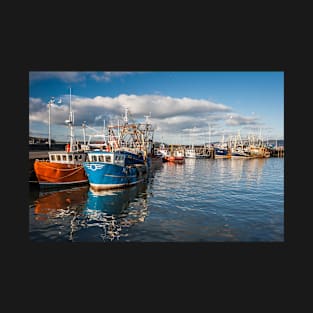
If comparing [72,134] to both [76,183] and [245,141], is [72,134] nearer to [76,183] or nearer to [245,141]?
[76,183]

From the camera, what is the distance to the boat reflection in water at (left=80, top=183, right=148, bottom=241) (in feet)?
42.7

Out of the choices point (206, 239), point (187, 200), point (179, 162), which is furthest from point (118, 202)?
point (179, 162)

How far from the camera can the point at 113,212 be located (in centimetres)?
1733

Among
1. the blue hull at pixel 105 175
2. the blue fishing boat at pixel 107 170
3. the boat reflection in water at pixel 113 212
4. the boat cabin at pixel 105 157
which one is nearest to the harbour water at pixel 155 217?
the boat reflection in water at pixel 113 212

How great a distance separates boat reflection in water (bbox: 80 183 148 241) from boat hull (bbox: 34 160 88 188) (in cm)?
426

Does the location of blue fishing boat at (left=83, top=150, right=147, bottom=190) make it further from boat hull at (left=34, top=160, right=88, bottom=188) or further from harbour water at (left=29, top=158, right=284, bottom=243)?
boat hull at (left=34, top=160, right=88, bottom=188)

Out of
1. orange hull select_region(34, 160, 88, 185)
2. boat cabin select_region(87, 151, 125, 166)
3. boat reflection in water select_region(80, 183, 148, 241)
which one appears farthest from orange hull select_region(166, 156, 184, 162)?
boat reflection in water select_region(80, 183, 148, 241)

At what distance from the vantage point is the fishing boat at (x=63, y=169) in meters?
26.5

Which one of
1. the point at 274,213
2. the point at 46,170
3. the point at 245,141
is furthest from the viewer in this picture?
the point at 245,141

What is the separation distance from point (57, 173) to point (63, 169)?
2.69 feet

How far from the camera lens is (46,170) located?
1043 inches

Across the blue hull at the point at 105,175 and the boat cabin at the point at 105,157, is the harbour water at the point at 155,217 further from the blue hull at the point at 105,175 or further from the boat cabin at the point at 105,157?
the boat cabin at the point at 105,157
